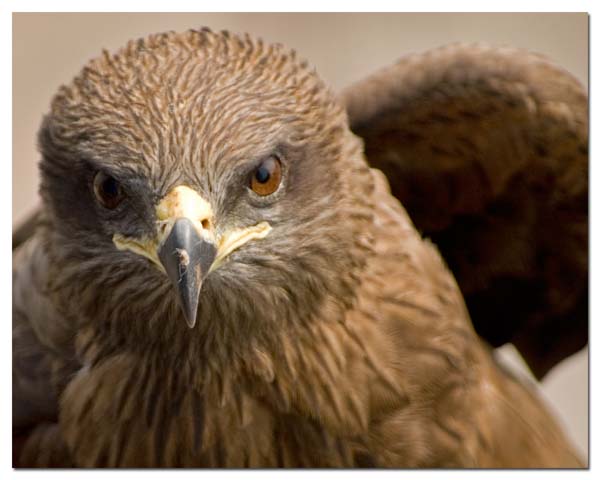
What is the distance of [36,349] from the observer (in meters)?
2.31

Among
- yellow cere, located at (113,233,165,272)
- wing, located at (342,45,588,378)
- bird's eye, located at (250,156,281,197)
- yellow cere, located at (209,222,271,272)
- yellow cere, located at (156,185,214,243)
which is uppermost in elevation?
A: yellow cere, located at (156,185,214,243)

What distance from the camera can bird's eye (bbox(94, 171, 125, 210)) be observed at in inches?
73.5

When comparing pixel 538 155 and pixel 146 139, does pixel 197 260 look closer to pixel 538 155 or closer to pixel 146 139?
pixel 146 139

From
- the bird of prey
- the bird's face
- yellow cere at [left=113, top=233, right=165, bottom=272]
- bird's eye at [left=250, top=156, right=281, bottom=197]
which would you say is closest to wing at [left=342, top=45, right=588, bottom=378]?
the bird of prey

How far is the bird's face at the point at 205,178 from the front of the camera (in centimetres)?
183

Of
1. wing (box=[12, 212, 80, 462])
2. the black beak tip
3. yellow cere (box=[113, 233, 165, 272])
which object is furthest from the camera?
wing (box=[12, 212, 80, 462])

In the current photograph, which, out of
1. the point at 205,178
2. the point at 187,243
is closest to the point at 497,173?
the point at 205,178

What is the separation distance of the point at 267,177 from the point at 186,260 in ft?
0.79

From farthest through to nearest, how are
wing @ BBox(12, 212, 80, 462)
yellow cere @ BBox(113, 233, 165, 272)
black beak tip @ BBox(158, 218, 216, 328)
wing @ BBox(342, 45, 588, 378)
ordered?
1. wing @ BBox(342, 45, 588, 378)
2. wing @ BBox(12, 212, 80, 462)
3. yellow cere @ BBox(113, 233, 165, 272)
4. black beak tip @ BBox(158, 218, 216, 328)

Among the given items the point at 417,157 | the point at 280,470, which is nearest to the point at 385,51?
the point at 417,157

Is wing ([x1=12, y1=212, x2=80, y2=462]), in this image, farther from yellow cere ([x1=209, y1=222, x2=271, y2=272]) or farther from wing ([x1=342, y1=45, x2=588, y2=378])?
wing ([x1=342, y1=45, x2=588, y2=378])

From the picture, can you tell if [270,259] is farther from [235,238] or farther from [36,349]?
[36,349]

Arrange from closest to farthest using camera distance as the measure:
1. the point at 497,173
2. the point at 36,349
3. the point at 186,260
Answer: the point at 186,260 < the point at 36,349 < the point at 497,173

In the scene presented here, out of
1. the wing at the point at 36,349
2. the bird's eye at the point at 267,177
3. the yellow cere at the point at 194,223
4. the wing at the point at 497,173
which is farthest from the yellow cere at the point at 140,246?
the wing at the point at 497,173
